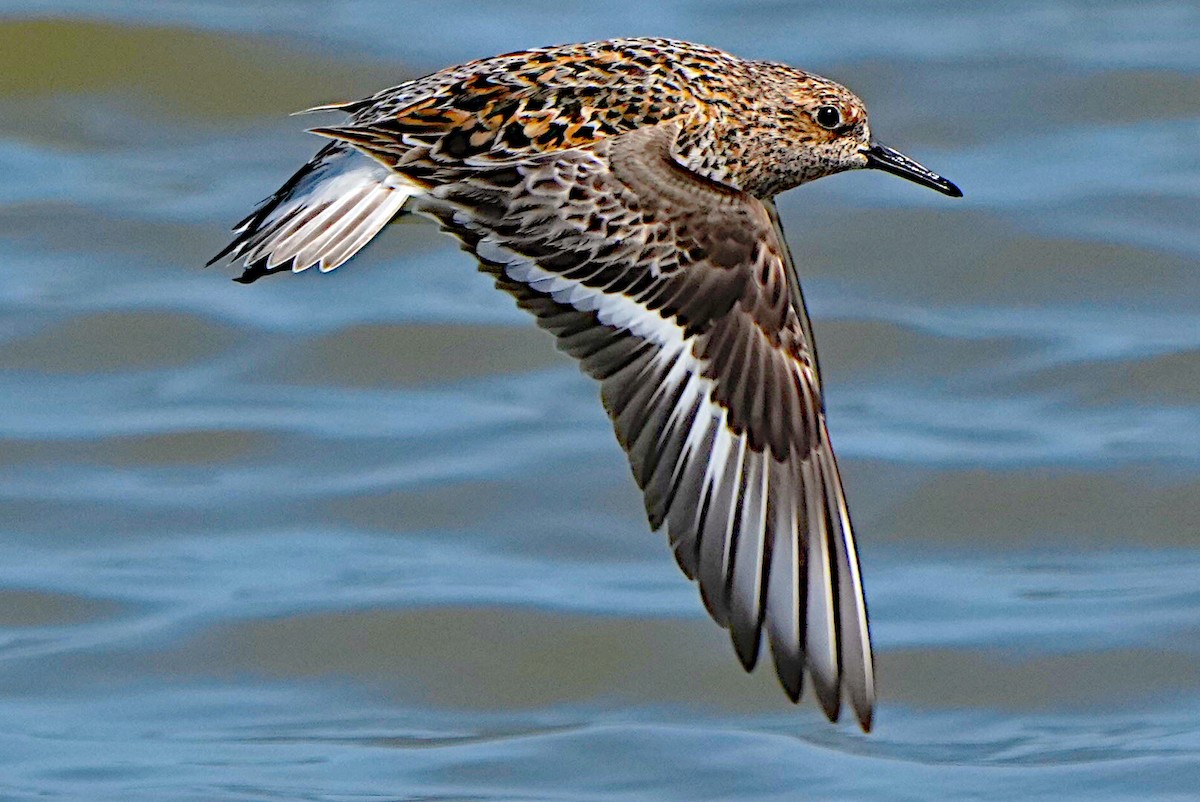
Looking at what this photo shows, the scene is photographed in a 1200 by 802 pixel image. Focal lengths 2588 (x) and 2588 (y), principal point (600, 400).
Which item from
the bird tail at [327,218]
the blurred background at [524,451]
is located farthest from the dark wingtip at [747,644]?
the blurred background at [524,451]

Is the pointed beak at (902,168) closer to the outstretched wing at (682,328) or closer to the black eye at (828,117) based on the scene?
the black eye at (828,117)

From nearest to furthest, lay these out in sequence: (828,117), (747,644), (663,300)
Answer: (747,644)
(663,300)
(828,117)

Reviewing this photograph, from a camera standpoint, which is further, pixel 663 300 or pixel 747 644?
pixel 663 300

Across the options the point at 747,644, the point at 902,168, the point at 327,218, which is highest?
the point at 902,168

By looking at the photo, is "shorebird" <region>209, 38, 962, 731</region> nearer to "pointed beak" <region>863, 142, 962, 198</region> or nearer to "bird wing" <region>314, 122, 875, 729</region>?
"bird wing" <region>314, 122, 875, 729</region>

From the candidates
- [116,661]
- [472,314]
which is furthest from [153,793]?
[472,314]

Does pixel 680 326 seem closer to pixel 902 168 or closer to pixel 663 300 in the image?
pixel 663 300

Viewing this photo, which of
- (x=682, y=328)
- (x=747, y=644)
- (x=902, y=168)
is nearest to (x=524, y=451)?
(x=902, y=168)
